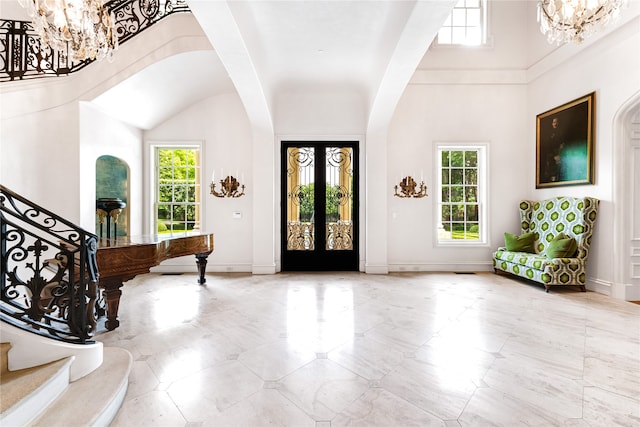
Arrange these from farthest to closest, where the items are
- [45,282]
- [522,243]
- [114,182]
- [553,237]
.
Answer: [522,243] → [114,182] → [553,237] → [45,282]

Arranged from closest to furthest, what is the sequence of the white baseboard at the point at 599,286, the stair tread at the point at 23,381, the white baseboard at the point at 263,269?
the stair tread at the point at 23,381, the white baseboard at the point at 599,286, the white baseboard at the point at 263,269

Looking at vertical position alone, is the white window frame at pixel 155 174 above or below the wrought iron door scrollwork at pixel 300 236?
above

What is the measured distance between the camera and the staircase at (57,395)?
1.63m

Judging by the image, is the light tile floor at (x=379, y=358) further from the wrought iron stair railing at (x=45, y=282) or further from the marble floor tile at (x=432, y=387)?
the wrought iron stair railing at (x=45, y=282)

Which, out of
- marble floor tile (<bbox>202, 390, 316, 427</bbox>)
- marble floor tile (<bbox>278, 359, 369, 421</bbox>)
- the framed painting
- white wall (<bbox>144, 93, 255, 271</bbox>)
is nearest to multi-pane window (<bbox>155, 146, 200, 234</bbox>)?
white wall (<bbox>144, 93, 255, 271</bbox>)

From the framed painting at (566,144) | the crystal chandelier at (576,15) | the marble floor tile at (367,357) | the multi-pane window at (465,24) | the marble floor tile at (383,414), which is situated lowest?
the marble floor tile at (383,414)

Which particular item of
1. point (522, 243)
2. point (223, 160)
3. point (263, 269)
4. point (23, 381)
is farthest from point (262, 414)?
point (522, 243)

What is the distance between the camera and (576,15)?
321cm

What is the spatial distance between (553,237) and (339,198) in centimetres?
398

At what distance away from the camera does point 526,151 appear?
6.28 m

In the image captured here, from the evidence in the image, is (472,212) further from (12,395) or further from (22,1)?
(22,1)

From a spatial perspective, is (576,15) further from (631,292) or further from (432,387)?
(432,387)

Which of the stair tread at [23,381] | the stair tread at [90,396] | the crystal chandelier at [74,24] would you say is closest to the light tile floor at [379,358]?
the stair tread at [90,396]

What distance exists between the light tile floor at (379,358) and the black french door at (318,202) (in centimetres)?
180
